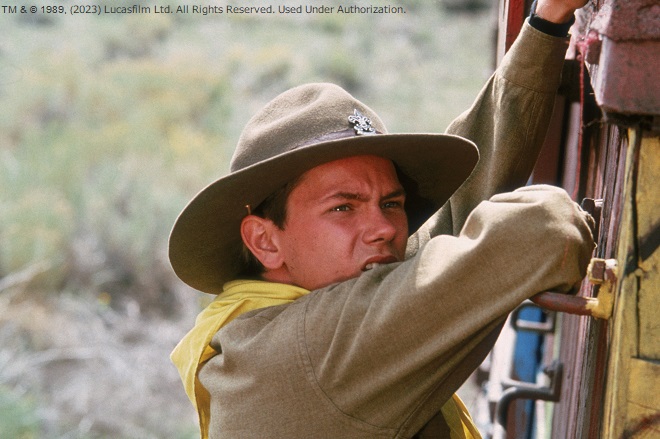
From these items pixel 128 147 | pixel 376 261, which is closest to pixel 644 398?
pixel 376 261

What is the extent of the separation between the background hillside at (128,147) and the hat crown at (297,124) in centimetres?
430

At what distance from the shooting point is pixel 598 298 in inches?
60.7

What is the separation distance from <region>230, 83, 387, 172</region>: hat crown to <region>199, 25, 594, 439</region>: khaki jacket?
0.40 meters

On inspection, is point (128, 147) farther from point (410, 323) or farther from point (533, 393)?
point (410, 323)

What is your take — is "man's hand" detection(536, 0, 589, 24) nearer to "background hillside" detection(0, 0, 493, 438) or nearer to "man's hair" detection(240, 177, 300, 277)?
"man's hair" detection(240, 177, 300, 277)

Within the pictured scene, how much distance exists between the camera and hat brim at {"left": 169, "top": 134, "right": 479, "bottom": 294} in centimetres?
208

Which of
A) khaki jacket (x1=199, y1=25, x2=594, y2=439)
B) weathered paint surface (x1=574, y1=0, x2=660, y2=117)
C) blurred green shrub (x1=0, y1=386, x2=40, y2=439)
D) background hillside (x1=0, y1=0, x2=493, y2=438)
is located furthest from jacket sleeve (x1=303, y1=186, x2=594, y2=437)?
blurred green shrub (x1=0, y1=386, x2=40, y2=439)

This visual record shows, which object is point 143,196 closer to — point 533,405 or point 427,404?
point 533,405

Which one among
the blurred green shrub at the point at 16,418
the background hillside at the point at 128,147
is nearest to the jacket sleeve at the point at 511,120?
the background hillside at the point at 128,147

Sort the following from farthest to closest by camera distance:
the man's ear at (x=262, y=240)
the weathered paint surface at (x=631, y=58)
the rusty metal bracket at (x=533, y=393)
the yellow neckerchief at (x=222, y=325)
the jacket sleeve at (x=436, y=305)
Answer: the rusty metal bracket at (x=533, y=393) → the man's ear at (x=262, y=240) → the yellow neckerchief at (x=222, y=325) → the jacket sleeve at (x=436, y=305) → the weathered paint surface at (x=631, y=58)

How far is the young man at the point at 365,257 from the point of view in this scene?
1.68 meters

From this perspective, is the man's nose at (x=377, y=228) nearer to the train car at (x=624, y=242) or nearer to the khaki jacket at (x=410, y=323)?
the khaki jacket at (x=410, y=323)

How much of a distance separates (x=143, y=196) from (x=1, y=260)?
198cm

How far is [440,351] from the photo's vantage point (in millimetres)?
1737
